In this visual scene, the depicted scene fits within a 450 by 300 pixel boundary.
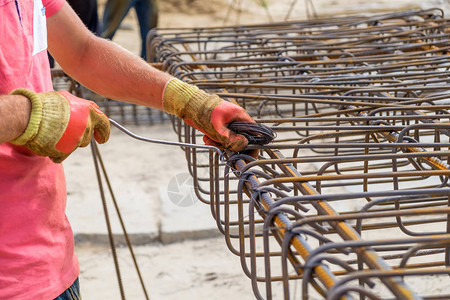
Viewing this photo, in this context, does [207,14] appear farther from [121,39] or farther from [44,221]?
[44,221]

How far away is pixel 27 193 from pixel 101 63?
43 cm

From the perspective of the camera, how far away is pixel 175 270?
3350mm

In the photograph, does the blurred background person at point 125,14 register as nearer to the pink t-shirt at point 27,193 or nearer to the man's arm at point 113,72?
the man's arm at point 113,72

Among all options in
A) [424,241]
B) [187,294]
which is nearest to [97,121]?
[424,241]

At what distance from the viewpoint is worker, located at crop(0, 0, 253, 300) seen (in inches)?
52.0

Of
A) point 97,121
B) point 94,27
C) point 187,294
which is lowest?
point 187,294

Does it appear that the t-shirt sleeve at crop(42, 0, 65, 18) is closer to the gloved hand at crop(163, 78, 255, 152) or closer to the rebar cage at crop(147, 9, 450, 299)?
the gloved hand at crop(163, 78, 255, 152)

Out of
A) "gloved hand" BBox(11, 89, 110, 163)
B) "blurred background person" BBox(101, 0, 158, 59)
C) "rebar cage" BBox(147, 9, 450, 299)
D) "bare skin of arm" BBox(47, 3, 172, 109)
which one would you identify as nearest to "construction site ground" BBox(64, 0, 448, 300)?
"rebar cage" BBox(147, 9, 450, 299)

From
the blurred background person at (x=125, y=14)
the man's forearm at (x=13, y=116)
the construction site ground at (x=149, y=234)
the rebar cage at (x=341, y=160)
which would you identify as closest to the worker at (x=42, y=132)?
the man's forearm at (x=13, y=116)

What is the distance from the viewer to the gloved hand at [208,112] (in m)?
1.48

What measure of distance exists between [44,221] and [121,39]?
6.80m

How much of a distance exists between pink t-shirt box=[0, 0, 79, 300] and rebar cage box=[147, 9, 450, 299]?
1.29 feet

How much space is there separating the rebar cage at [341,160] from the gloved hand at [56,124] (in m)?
0.31

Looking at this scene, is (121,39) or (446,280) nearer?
(446,280)
